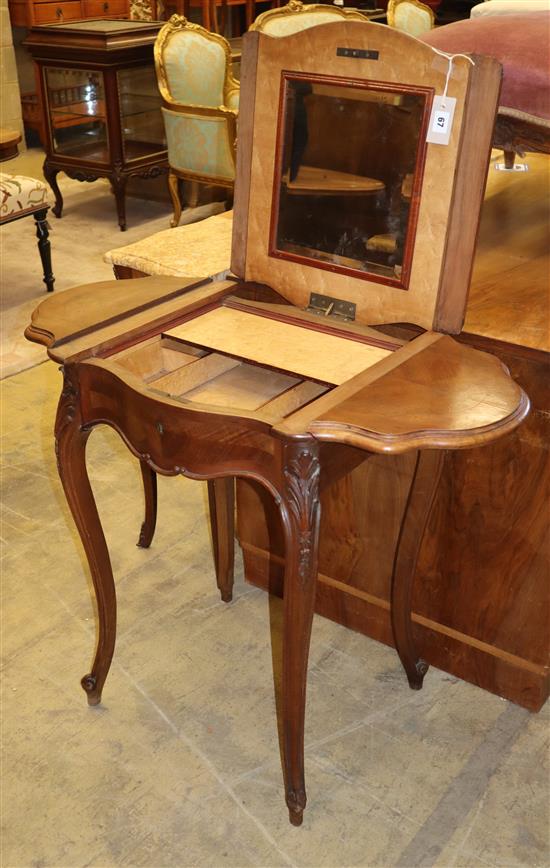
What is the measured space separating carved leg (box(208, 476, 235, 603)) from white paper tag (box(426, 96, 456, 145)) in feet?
3.07

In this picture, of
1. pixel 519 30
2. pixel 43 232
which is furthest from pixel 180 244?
pixel 43 232

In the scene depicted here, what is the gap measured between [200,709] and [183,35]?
151 inches

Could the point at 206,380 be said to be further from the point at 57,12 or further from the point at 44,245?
the point at 57,12

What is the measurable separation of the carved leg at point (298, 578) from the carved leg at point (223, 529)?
0.65m

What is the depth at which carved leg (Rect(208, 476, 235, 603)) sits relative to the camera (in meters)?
2.08

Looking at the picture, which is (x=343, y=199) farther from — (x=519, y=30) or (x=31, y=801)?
(x=31, y=801)

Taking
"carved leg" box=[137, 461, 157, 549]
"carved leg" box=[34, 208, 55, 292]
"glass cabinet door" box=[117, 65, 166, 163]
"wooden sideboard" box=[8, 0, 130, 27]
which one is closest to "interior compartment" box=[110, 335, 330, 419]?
"carved leg" box=[137, 461, 157, 549]

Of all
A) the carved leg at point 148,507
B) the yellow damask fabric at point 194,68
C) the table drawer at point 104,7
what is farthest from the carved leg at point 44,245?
the table drawer at point 104,7

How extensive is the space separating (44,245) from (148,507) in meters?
2.19

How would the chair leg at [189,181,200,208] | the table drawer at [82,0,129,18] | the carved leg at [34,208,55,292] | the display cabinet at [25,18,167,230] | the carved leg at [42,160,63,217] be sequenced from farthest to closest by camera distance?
the table drawer at [82,0,129,18] < the chair leg at [189,181,200,208] < the carved leg at [42,160,63,217] < the display cabinet at [25,18,167,230] < the carved leg at [34,208,55,292]

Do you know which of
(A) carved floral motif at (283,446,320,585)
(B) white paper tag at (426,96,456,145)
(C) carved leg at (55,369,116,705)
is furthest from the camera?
(C) carved leg at (55,369,116,705)

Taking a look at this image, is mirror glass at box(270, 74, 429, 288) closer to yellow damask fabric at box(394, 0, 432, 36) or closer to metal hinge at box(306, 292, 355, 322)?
metal hinge at box(306, 292, 355, 322)

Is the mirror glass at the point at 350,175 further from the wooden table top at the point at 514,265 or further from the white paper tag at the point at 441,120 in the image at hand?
the wooden table top at the point at 514,265

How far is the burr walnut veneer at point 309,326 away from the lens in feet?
4.32
